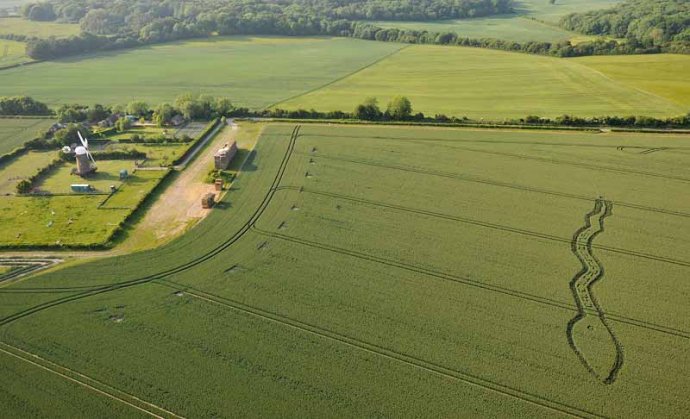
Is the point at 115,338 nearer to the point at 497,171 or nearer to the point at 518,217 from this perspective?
the point at 518,217

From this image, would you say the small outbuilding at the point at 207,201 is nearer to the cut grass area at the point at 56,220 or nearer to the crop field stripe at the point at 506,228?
the cut grass area at the point at 56,220

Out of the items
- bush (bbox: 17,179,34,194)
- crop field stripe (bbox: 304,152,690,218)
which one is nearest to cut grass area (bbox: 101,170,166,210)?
bush (bbox: 17,179,34,194)

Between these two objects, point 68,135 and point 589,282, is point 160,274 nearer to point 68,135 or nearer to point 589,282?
point 589,282

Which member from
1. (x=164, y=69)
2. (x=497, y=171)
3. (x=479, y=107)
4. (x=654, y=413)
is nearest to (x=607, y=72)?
(x=479, y=107)

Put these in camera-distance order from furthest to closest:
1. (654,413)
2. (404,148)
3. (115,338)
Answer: (404,148) < (115,338) < (654,413)

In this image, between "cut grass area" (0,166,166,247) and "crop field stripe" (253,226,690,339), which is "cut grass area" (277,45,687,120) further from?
"crop field stripe" (253,226,690,339)

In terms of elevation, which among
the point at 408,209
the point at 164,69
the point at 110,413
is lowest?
the point at 110,413

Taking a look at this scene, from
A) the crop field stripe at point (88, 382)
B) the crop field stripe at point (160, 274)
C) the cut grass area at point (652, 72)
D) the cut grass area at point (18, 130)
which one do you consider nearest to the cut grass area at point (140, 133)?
the cut grass area at point (18, 130)

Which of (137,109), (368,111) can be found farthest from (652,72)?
(137,109)
